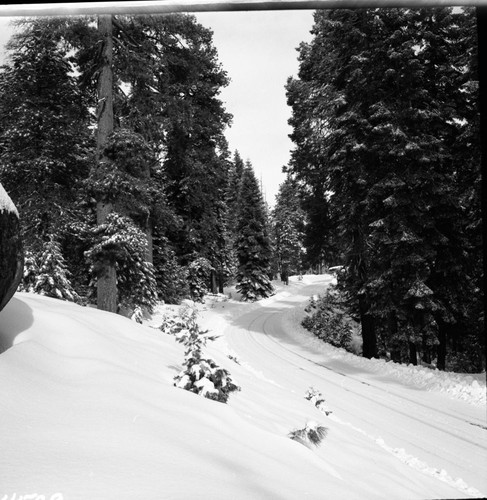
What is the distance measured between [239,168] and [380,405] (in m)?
5.58

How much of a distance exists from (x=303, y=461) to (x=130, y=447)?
1.20 m

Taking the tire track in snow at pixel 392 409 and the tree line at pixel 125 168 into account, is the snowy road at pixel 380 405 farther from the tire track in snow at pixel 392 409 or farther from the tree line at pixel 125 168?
the tree line at pixel 125 168

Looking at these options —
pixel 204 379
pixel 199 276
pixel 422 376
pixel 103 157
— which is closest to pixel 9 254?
pixel 204 379

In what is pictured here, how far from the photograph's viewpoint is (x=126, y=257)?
5.99 meters

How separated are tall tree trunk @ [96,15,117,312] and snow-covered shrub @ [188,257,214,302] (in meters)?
2.24

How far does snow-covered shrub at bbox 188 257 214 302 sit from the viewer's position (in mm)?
4469

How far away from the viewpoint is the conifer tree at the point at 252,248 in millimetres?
3588

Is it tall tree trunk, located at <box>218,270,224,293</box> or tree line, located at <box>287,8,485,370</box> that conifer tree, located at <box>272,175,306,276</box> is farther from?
tall tree trunk, located at <box>218,270,224,293</box>

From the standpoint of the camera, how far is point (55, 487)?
4.37 feet

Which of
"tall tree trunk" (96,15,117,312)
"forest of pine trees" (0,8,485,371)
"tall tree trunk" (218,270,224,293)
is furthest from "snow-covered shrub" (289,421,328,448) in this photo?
"tall tree trunk" (96,15,117,312)

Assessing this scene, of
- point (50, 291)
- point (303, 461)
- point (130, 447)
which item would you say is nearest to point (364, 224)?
point (303, 461)

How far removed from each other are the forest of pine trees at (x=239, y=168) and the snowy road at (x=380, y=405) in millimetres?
813

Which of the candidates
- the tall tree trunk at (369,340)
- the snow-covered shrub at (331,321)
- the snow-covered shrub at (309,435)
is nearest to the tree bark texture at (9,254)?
the snow-covered shrub at (309,435)

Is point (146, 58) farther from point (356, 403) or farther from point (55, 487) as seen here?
point (356, 403)
